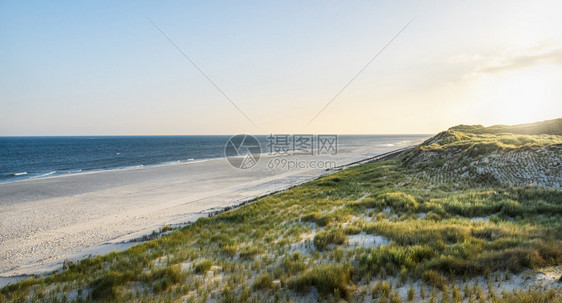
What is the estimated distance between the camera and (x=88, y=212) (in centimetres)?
1905

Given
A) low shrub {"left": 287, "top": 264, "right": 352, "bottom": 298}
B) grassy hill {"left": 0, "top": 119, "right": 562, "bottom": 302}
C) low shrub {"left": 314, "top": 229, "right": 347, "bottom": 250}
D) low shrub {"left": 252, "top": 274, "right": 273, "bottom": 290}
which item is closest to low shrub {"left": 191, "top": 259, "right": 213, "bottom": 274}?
grassy hill {"left": 0, "top": 119, "right": 562, "bottom": 302}

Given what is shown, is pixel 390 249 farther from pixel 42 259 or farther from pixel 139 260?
pixel 42 259

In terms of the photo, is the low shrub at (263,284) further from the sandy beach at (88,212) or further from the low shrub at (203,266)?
the sandy beach at (88,212)

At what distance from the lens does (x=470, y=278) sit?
494cm

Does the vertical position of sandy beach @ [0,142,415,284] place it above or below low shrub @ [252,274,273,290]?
below

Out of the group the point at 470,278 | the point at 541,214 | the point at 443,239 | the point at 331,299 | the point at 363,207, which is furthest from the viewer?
the point at 363,207

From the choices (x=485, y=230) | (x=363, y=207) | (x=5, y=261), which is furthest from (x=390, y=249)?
(x=5, y=261)

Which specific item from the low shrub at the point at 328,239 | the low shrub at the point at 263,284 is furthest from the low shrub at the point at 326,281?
the low shrub at the point at 328,239

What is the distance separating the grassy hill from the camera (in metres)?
4.83

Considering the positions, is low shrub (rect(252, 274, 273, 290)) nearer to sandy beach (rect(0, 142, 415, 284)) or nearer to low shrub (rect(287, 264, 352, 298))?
low shrub (rect(287, 264, 352, 298))

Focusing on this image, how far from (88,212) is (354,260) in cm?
2142

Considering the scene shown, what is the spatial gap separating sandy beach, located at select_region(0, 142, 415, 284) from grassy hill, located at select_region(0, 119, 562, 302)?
4381 millimetres

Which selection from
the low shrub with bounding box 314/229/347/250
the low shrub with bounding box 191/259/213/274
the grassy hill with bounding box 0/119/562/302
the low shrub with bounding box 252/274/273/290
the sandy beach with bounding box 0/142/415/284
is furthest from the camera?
the sandy beach with bounding box 0/142/415/284

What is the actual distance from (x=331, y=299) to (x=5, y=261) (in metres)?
15.0
